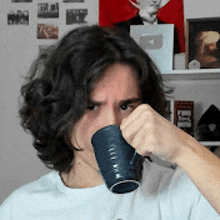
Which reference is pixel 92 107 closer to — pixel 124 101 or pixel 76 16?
pixel 124 101

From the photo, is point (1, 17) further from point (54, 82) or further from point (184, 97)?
point (54, 82)

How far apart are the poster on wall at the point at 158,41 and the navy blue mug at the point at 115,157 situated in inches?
52.6

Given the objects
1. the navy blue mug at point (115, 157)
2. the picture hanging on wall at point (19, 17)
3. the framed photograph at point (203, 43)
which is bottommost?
the navy blue mug at point (115, 157)

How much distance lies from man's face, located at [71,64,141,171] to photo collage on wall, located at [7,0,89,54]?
128 cm

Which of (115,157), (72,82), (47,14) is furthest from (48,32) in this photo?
(115,157)

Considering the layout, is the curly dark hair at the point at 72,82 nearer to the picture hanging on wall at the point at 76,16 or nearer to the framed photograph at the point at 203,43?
the framed photograph at the point at 203,43

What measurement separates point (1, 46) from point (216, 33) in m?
1.31

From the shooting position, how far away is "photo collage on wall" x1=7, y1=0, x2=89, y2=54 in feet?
7.39

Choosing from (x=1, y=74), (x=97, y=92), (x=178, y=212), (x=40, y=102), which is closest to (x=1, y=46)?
(x=1, y=74)

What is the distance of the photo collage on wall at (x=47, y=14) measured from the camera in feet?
7.39

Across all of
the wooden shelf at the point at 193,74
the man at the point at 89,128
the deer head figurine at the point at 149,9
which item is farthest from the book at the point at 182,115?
the man at the point at 89,128

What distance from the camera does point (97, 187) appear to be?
105cm

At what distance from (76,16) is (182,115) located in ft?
2.95

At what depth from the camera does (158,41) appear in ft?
6.66
